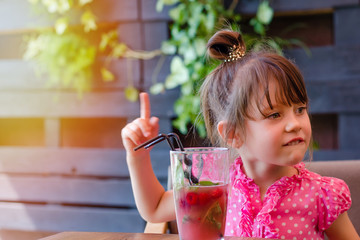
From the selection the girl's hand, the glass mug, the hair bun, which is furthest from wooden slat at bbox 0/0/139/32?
the glass mug

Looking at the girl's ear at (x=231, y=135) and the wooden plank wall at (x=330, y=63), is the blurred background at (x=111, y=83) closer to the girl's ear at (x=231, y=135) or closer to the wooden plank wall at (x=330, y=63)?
the wooden plank wall at (x=330, y=63)

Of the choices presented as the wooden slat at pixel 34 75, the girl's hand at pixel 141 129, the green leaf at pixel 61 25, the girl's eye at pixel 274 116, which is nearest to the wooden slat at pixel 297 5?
the wooden slat at pixel 34 75

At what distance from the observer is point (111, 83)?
119 inches

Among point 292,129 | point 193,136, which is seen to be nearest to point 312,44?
point 193,136

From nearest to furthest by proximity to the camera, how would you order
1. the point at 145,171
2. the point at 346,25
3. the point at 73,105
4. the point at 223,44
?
the point at 145,171 → the point at 223,44 → the point at 346,25 → the point at 73,105

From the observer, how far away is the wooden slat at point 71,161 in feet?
9.72

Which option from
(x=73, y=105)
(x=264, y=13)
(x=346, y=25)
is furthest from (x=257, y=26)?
(x=73, y=105)

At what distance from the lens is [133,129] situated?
1.12 metres

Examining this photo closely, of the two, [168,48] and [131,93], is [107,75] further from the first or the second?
[168,48]

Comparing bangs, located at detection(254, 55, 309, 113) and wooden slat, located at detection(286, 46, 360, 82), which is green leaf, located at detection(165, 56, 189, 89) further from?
bangs, located at detection(254, 55, 309, 113)

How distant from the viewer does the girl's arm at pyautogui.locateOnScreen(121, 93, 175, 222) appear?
1.12 m

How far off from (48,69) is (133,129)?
2185 millimetres

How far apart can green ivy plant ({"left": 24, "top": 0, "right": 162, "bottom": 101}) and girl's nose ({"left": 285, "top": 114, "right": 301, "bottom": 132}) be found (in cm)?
183

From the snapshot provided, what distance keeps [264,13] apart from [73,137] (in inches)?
63.5
